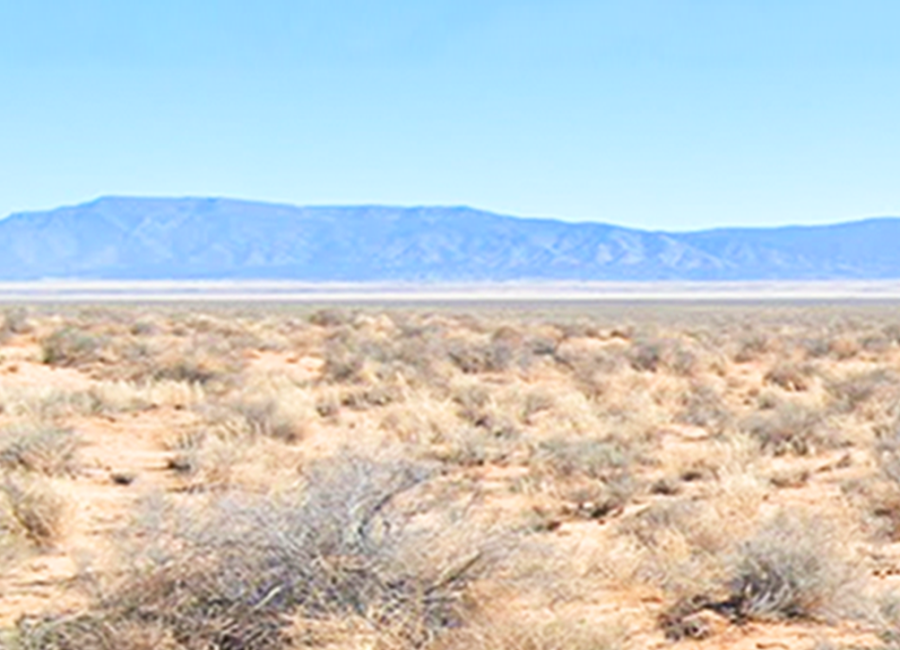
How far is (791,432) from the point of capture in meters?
17.8

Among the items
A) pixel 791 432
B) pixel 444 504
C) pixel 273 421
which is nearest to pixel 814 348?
pixel 791 432

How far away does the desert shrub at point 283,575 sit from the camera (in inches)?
283

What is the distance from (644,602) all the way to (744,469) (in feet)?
21.6

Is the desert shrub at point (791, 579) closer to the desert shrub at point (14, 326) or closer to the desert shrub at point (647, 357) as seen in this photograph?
the desert shrub at point (647, 357)

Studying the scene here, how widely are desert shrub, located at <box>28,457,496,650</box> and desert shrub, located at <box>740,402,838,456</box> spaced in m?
10.00

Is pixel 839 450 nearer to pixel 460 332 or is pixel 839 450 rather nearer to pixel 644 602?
pixel 644 602

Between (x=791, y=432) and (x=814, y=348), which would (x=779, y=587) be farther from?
(x=814, y=348)

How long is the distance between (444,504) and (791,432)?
9.82 metres

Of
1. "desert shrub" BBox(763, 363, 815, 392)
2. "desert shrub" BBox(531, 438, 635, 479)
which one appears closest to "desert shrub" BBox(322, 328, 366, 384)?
"desert shrub" BBox(763, 363, 815, 392)

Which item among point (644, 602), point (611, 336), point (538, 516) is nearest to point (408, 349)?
point (611, 336)

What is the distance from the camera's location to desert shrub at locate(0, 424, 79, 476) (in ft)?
46.8

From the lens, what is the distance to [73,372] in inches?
1101

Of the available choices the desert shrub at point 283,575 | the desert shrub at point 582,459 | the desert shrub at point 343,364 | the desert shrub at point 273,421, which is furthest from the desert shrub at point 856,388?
the desert shrub at point 283,575

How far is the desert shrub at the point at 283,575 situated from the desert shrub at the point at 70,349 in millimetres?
22375
